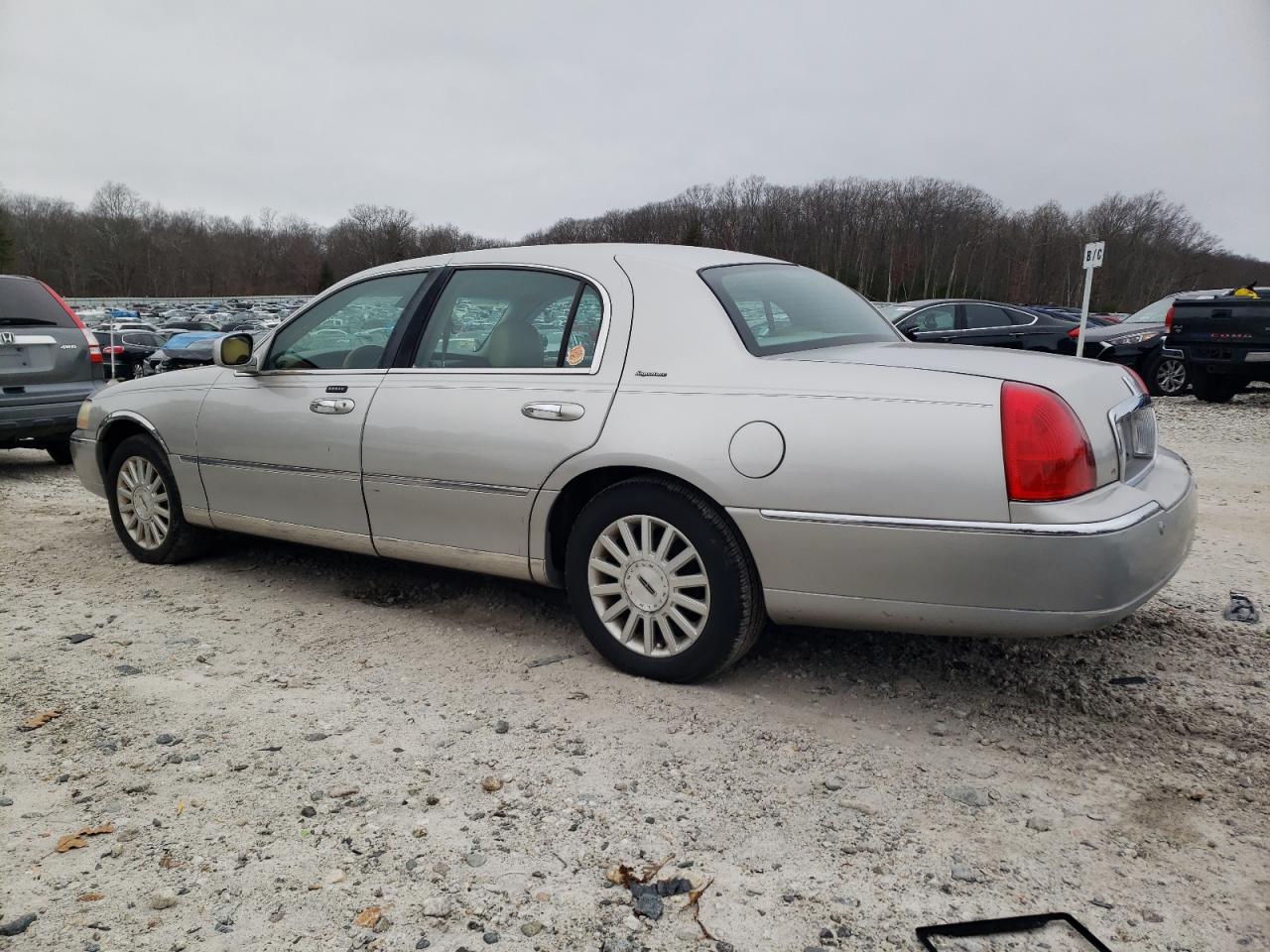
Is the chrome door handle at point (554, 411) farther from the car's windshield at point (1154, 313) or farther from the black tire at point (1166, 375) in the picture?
the car's windshield at point (1154, 313)

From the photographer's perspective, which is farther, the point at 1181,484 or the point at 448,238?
the point at 448,238

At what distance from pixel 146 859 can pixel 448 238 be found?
108628 mm

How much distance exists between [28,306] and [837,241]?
93925 millimetres

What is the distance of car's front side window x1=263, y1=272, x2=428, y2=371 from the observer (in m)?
4.05

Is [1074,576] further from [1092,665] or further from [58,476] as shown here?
[58,476]

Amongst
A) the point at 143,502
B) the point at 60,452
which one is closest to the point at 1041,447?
the point at 143,502

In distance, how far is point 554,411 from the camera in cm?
336

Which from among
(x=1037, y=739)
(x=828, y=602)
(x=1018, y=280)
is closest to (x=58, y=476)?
(x=828, y=602)

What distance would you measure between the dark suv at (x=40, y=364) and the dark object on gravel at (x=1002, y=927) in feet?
26.2

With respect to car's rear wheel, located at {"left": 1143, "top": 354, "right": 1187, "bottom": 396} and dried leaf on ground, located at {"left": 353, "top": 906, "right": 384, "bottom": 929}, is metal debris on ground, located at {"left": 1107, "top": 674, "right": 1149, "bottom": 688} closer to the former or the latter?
dried leaf on ground, located at {"left": 353, "top": 906, "right": 384, "bottom": 929}

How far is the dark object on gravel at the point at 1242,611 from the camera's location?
3910 millimetres

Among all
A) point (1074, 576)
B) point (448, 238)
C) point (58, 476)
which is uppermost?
Result: point (448, 238)

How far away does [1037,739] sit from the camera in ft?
9.50

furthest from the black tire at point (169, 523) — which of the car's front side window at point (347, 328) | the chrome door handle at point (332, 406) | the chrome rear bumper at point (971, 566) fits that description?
the chrome rear bumper at point (971, 566)
